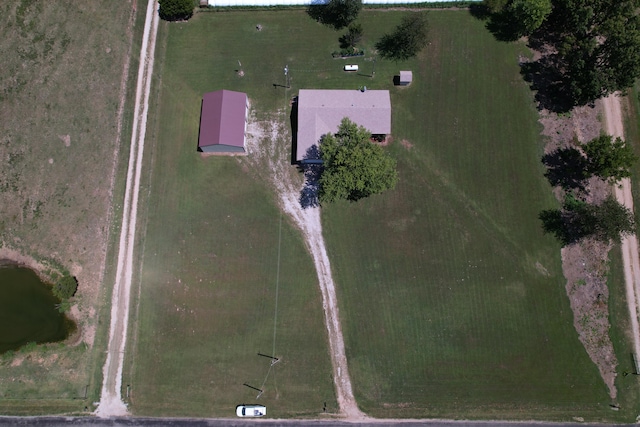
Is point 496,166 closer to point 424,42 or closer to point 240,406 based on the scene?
point 424,42

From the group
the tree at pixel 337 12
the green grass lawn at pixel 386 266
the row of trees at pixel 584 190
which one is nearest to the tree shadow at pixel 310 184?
the green grass lawn at pixel 386 266

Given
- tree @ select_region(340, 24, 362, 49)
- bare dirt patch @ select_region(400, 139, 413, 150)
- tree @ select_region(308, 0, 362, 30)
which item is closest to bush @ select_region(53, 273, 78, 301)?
bare dirt patch @ select_region(400, 139, 413, 150)

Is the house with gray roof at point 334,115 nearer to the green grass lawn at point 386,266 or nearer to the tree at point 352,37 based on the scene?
the green grass lawn at point 386,266

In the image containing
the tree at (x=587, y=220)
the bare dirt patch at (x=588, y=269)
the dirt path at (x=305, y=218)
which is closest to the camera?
the tree at (x=587, y=220)

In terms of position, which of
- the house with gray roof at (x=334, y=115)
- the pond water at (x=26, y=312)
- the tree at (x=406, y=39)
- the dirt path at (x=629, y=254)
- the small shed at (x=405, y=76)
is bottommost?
the pond water at (x=26, y=312)

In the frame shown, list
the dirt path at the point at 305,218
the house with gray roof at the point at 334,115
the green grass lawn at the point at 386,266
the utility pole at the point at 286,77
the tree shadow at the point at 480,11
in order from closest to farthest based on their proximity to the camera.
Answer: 1. the green grass lawn at the point at 386,266
2. the dirt path at the point at 305,218
3. the house with gray roof at the point at 334,115
4. the utility pole at the point at 286,77
5. the tree shadow at the point at 480,11

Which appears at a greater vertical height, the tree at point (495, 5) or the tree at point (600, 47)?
the tree at point (495, 5)

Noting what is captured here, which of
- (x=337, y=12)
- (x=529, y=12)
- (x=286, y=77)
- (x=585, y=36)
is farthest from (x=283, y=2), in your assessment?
(x=585, y=36)
